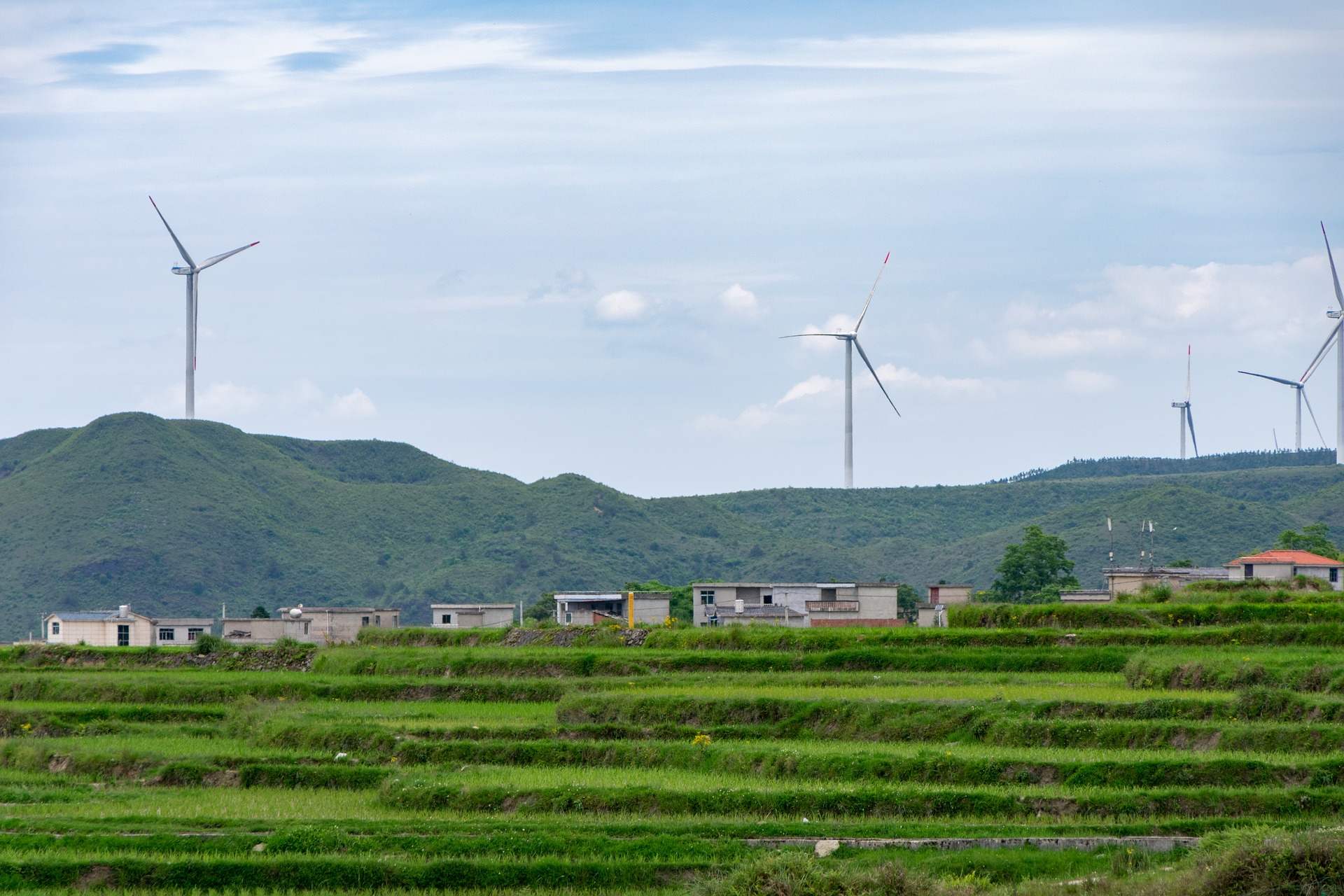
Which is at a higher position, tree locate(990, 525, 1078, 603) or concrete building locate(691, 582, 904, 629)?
tree locate(990, 525, 1078, 603)

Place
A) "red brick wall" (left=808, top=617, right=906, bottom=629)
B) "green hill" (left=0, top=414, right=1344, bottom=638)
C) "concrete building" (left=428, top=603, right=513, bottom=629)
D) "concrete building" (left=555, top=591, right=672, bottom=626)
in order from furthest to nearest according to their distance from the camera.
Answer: "green hill" (left=0, top=414, right=1344, bottom=638) → "concrete building" (left=428, top=603, right=513, bottom=629) → "concrete building" (left=555, top=591, right=672, bottom=626) → "red brick wall" (left=808, top=617, right=906, bottom=629)

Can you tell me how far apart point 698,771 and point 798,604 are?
44.7 metres

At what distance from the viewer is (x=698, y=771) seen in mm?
29781

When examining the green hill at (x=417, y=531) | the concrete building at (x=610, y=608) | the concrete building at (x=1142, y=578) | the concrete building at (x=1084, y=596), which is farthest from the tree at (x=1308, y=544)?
the concrete building at (x=610, y=608)

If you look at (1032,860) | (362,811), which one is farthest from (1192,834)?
(362,811)

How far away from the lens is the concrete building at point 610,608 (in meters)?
71.1

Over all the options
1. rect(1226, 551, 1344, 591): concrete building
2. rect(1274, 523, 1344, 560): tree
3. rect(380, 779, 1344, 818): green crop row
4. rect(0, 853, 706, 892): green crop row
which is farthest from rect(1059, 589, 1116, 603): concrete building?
rect(0, 853, 706, 892): green crop row

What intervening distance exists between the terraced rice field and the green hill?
7860 cm

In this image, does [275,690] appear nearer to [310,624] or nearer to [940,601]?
[310,624]

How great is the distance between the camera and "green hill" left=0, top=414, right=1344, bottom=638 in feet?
421

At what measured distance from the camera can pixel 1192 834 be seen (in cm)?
2266

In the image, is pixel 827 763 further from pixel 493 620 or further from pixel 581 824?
pixel 493 620

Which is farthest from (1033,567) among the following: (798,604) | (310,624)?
(310,624)

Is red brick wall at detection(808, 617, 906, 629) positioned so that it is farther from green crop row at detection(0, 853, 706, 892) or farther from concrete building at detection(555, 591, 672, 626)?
green crop row at detection(0, 853, 706, 892)
